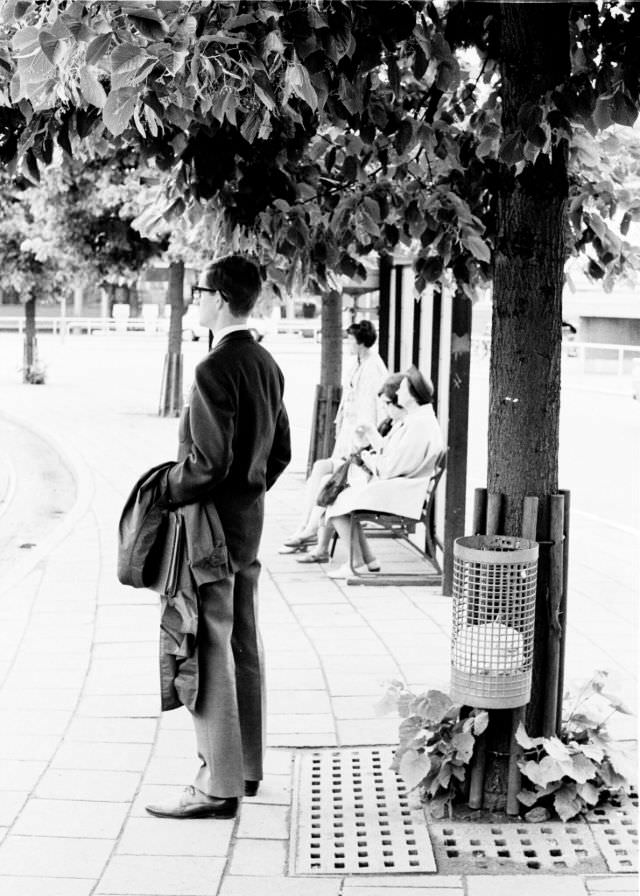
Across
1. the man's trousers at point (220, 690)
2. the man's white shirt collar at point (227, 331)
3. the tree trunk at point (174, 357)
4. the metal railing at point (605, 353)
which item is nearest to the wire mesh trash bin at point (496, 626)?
the man's trousers at point (220, 690)

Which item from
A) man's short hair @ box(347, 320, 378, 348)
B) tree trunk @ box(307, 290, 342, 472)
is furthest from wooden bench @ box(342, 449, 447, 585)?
tree trunk @ box(307, 290, 342, 472)

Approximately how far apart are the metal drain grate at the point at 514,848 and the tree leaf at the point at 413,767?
0.16 metres

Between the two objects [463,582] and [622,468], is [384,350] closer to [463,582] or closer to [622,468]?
[622,468]

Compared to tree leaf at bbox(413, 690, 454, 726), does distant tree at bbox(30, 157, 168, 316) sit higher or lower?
higher

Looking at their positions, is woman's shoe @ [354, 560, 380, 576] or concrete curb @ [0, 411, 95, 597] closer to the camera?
woman's shoe @ [354, 560, 380, 576]

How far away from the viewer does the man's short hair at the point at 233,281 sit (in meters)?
4.37

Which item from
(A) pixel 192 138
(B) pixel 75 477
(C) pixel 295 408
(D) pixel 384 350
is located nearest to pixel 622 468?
(D) pixel 384 350

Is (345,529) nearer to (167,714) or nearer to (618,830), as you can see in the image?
(167,714)

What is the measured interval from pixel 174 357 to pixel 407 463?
12.6 meters

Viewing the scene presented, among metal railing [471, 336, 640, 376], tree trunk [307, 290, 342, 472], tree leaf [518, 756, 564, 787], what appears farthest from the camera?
metal railing [471, 336, 640, 376]

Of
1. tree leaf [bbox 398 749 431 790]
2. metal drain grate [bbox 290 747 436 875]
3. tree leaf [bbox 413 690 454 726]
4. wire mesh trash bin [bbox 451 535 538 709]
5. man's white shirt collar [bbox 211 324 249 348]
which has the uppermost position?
man's white shirt collar [bbox 211 324 249 348]

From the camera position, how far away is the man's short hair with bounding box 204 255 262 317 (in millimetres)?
4371

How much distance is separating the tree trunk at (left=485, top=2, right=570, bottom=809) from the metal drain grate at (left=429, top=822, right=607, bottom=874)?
0.60 feet

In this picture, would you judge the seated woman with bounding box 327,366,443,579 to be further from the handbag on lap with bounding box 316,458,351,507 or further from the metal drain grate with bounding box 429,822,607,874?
the metal drain grate with bounding box 429,822,607,874
